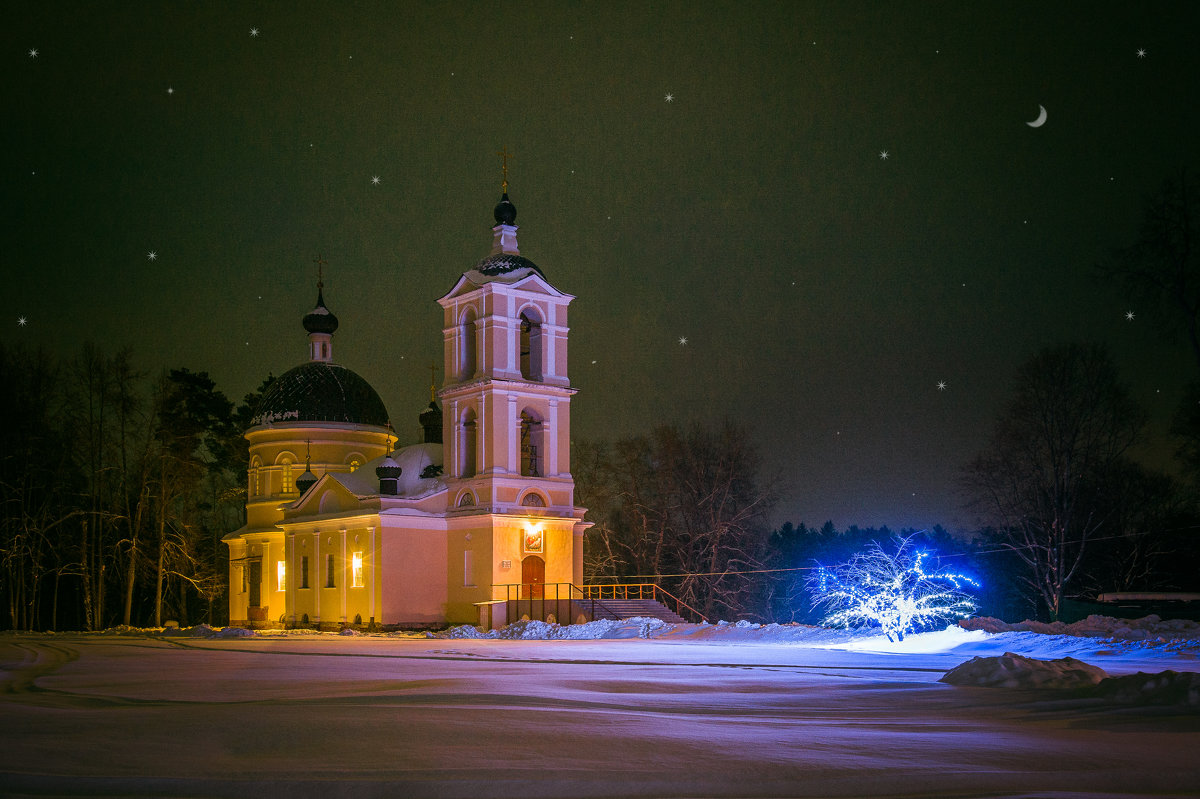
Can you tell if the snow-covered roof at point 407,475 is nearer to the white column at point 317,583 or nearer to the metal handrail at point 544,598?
the white column at point 317,583

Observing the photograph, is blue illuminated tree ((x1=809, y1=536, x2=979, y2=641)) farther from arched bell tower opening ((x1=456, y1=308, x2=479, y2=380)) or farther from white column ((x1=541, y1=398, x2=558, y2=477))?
arched bell tower opening ((x1=456, y1=308, x2=479, y2=380))

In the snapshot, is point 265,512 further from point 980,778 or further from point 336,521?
point 980,778

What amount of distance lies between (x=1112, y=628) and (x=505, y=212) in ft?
92.2

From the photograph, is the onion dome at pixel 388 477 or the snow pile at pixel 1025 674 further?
the onion dome at pixel 388 477

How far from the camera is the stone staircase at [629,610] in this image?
126 ft

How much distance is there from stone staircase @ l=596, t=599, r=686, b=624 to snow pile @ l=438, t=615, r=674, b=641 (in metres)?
3.53

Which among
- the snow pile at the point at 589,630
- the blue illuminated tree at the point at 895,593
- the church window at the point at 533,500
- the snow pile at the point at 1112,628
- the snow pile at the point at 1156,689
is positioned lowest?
the snow pile at the point at 589,630

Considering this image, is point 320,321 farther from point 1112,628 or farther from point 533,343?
point 1112,628

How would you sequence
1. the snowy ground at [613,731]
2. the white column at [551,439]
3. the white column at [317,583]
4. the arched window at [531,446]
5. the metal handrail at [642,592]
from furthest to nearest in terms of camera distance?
the white column at [317,583], the arched window at [531,446], the white column at [551,439], the metal handrail at [642,592], the snowy ground at [613,731]

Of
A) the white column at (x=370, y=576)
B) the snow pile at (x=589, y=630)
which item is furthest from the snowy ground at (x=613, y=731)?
the white column at (x=370, y=576)

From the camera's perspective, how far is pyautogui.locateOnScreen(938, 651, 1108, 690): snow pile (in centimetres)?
1224

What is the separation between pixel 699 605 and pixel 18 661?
109ft

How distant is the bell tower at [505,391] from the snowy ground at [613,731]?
24.5 m

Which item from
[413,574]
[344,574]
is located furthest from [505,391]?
[344,574]
